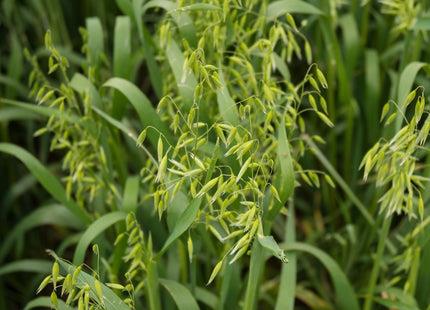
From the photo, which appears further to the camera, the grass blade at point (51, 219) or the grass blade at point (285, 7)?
the grass blade at point (51, 219)

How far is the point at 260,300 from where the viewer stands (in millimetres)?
1542

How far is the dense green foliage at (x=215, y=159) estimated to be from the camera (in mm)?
988

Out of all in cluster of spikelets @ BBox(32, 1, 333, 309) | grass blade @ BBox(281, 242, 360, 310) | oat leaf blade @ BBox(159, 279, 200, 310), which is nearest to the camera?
cluster of spikelets @ BBox(32, 1, 333, 309)

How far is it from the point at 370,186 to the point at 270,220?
23.3 inches

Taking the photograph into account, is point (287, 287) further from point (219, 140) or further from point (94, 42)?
point (94, 42)

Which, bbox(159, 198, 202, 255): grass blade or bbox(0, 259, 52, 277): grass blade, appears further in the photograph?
bbox(0, 259, 52, 277): grass blade

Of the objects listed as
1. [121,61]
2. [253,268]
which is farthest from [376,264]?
[121,61]

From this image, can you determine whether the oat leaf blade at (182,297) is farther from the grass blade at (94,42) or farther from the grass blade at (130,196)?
the grass blade at (94,42)

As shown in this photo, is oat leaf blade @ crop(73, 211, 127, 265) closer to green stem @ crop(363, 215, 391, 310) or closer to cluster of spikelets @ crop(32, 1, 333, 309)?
cluster of spikelets @ crop(32, 1, 333, 309)

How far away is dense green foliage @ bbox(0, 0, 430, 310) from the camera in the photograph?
988 mm

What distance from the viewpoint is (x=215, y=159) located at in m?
0.94

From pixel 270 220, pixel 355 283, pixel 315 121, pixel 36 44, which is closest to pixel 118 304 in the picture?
pixel 270 220

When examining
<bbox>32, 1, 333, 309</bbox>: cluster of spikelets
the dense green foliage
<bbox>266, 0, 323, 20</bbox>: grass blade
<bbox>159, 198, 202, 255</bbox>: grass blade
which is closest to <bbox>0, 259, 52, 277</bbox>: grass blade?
the dense green foliage

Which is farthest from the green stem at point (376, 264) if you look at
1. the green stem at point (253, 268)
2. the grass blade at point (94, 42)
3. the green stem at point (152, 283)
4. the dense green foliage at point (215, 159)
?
the grass blade at point (94, 42)
